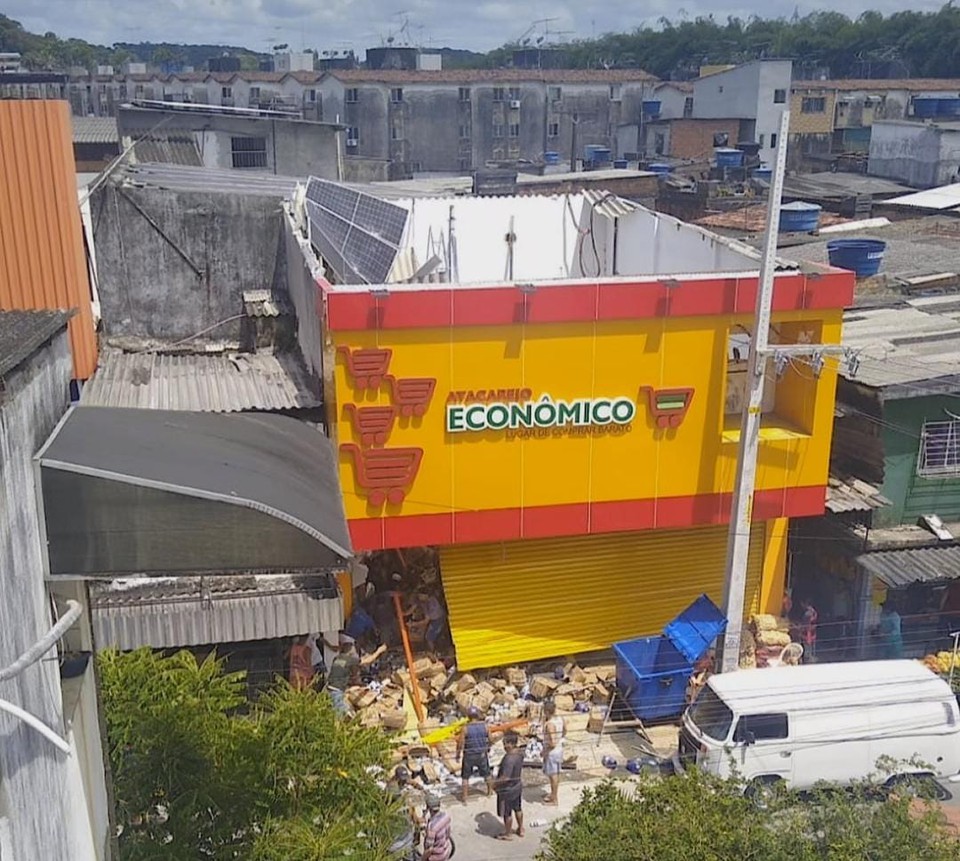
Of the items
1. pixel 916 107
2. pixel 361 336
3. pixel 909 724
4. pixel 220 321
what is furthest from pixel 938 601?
pixel 916 107

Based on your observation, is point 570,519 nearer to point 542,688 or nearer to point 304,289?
point 542,688

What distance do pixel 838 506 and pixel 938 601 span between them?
2.35m

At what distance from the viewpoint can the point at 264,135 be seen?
32.4 m

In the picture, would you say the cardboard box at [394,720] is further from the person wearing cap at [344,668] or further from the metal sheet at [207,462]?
the metal sheet at [207,462]

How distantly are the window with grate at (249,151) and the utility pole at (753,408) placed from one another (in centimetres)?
2209

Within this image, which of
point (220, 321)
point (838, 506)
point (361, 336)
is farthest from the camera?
point (220, 321)

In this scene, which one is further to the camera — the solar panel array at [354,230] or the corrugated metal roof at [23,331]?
the solar panel array at [354,230]

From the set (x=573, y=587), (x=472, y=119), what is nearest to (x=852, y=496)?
(x=573, y=587)

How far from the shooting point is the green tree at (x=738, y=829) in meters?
7.59

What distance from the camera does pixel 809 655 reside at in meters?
15.1

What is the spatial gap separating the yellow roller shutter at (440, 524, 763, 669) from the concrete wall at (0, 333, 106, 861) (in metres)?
9.61

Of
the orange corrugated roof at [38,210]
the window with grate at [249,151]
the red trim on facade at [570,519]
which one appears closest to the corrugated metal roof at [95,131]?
the window with grate at [249,151]

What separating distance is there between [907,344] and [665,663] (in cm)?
655

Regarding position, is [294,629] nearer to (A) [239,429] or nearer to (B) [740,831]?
(B) [740,831]
